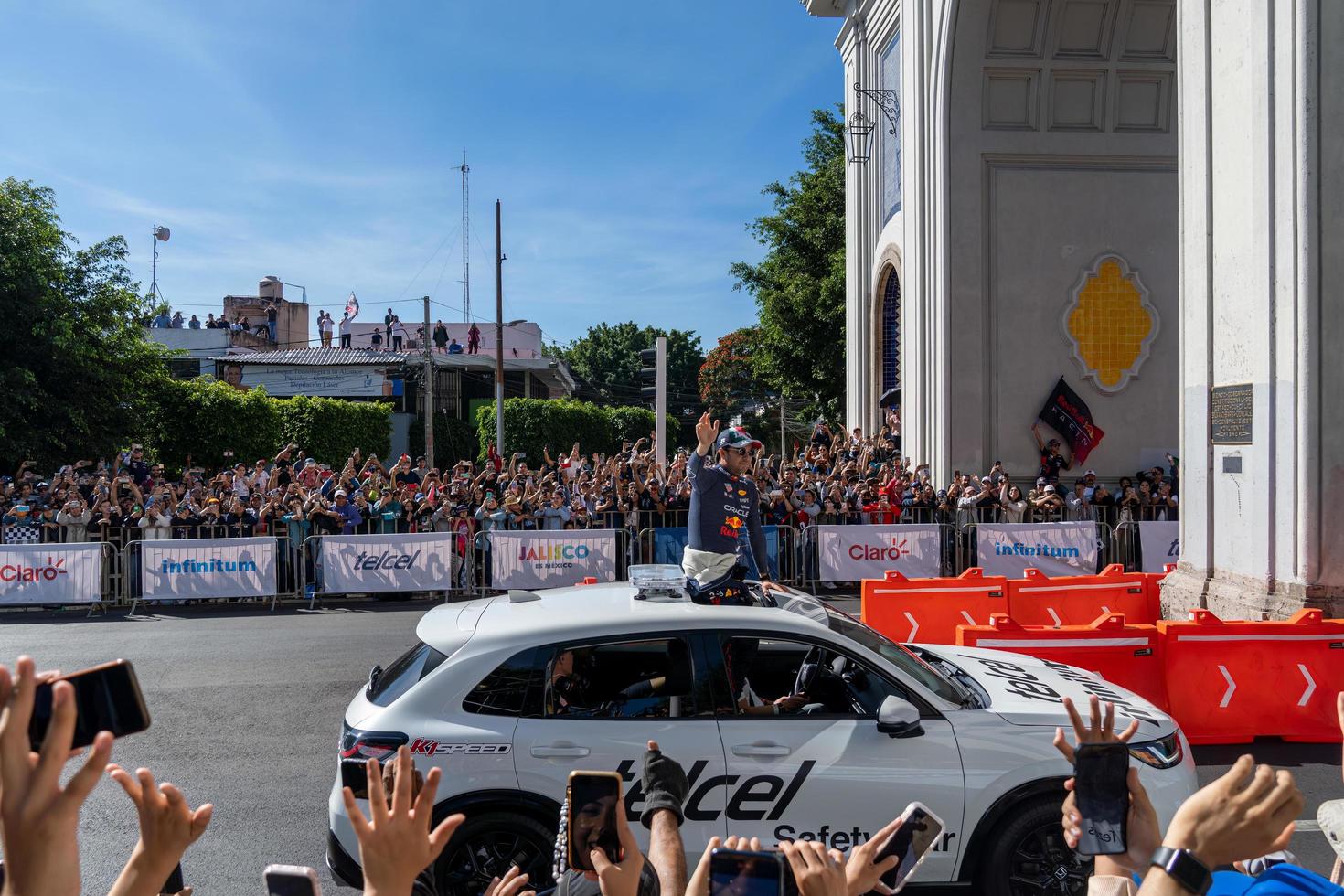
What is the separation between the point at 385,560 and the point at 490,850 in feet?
34.5

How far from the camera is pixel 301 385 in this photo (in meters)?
47.0

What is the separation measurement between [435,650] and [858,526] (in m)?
11.0

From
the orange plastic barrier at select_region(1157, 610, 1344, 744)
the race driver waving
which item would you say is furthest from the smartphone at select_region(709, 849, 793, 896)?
the orange plastic barrier at select_region(1157, 610, 1344, 744)

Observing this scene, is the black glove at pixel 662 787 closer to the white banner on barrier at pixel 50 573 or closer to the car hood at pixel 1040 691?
the car hood at pixel 1040 691

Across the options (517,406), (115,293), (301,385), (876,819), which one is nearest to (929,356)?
(876,819)

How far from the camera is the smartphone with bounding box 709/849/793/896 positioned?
1.57 meters

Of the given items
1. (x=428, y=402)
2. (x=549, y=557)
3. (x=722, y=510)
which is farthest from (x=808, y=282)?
(x=722, y=510)

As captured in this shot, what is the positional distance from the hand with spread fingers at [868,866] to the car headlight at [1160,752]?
2936mm

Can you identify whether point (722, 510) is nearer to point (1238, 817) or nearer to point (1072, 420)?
point (1238, 817)

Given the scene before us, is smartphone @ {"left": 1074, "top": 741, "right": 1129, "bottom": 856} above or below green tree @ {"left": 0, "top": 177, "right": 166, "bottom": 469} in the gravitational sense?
below

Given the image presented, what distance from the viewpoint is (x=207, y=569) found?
1395 centimetres

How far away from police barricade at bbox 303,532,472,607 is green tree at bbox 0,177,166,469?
10444 millimetres

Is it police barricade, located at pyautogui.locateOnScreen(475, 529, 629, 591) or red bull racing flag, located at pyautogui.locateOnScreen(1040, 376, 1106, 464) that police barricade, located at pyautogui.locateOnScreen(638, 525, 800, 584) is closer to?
police barricade, located at pyautogui.locateOnScreen(475, 529, 629, 591)

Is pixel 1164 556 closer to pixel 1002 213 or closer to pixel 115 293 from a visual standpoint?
pixel 1002 213
